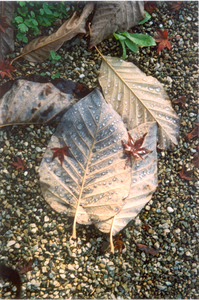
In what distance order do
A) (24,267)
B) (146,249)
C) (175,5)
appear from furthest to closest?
1. (175,5)
2. (146,249)
3. (24,267)

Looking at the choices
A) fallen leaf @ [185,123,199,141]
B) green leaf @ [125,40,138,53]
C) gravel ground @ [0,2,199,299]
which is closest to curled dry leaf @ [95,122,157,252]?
A: gravel ground @ [0,2,199,299]

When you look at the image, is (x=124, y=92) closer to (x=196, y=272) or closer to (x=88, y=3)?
(x=88, y=3)

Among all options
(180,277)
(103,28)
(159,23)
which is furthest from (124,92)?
(180,277)

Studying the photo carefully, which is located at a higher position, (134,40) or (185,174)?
(134,40)

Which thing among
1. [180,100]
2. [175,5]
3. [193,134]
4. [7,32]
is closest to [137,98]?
[180,100]

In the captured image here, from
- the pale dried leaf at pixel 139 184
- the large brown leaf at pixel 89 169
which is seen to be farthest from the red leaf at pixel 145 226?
the large brown leaf at pixel 89 169

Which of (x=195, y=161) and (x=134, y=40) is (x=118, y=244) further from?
(x=134, y=40)

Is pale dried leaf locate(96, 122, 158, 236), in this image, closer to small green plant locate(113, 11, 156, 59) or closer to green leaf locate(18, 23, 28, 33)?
small green plant locate(113, 11, 156, 59)
